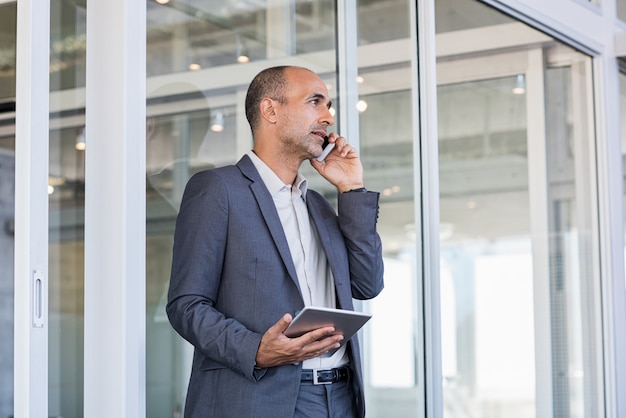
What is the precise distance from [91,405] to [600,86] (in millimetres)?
3507

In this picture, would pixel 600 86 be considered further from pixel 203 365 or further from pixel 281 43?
pixel 203 365

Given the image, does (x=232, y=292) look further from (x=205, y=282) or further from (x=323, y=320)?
(x=323, y=320)

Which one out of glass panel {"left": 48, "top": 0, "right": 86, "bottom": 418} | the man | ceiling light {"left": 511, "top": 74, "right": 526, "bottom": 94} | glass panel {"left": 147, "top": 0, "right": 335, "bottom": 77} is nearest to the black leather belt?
the man

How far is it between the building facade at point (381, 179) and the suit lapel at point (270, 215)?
0.95ft

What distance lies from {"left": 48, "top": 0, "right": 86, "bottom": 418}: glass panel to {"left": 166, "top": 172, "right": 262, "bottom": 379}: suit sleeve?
27 cm

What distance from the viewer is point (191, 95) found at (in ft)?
11.0

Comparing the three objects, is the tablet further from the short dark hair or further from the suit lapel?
the short dark hair

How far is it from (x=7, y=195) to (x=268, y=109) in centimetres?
72

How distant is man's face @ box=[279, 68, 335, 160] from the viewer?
277 centimetres

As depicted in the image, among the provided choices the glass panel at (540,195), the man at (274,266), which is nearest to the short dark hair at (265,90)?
the man at (274,266)

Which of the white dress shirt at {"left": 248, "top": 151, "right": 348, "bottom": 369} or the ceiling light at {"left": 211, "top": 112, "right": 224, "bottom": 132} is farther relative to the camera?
the ceiling light at {"left": 211, "top": 112, "right": 224, "bottom": 132}

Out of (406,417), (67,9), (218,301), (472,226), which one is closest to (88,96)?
(67,9)

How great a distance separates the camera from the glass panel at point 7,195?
2.43 metres

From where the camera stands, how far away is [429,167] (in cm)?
397
